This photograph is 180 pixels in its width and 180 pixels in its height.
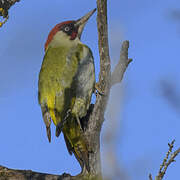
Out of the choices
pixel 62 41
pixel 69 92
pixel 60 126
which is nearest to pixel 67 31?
pixel 62 41

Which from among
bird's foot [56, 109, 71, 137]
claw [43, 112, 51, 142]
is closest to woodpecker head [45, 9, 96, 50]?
claw [43, 112, 51, 142]

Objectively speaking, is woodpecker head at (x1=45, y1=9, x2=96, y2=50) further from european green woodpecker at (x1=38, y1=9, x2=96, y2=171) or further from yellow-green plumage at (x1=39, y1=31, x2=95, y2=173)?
yellow-green plumage at (x1=39, y1=31, x2=95, y2=173)

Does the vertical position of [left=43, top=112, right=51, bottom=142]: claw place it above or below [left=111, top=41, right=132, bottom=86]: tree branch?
below

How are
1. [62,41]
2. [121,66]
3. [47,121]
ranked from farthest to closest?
[62,41] → [47,121] → [121,66]

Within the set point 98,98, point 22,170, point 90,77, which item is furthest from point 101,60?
point 22,170

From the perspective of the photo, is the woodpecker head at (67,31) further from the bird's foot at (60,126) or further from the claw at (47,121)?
the bird's foot at (60,126)

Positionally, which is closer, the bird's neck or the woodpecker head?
the bird's neck

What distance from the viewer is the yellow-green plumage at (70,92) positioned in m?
3.84

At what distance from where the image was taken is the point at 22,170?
438 centimetres

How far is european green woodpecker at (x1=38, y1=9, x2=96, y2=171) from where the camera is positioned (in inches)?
151

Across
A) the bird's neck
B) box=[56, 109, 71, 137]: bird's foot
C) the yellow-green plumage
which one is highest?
the bird's neck

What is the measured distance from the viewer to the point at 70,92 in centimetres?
393

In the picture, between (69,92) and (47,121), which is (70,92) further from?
(47,121)

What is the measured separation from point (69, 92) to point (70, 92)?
0.05ft
